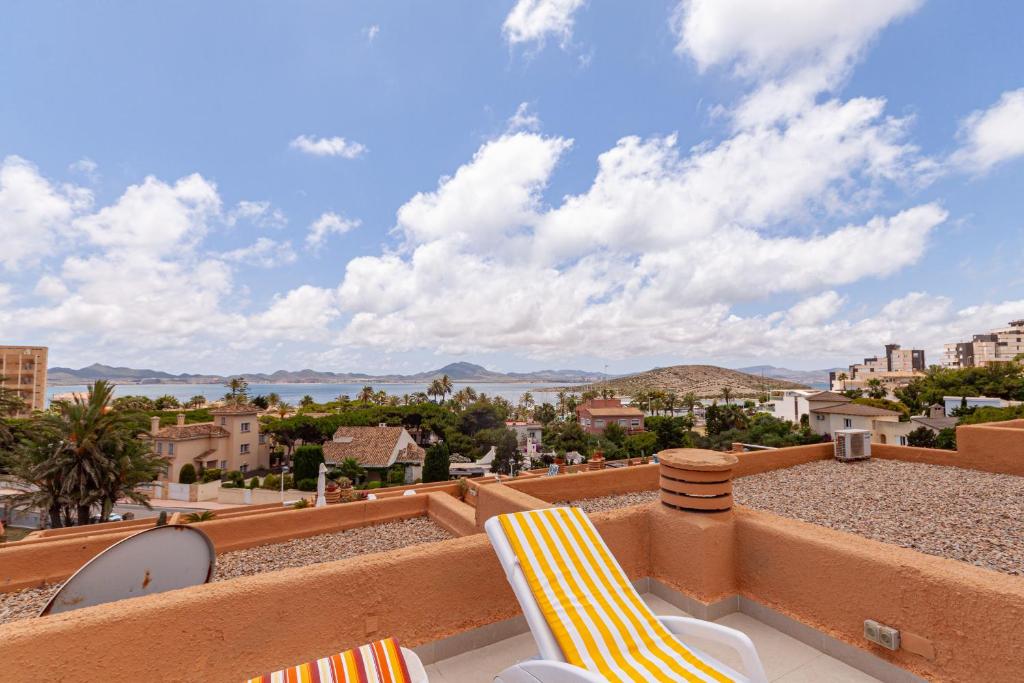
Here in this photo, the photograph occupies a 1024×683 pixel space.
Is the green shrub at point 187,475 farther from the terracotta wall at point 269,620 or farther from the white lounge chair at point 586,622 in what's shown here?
the white lounge chair at point 586,622

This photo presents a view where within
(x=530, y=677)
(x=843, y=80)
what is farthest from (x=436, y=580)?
(x=843, y=80)

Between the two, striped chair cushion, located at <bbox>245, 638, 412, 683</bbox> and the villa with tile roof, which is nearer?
striped chair cushion, located at <bbox>245, 638, 412, 683</bbox>

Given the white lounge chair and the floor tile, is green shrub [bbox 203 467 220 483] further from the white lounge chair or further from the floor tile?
the floor tile

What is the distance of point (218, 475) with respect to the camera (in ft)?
111

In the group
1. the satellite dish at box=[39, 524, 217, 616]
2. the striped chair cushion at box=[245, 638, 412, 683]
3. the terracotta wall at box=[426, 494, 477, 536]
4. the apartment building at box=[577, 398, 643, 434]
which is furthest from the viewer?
the apartment building at box=[577, 398, 643, 434]

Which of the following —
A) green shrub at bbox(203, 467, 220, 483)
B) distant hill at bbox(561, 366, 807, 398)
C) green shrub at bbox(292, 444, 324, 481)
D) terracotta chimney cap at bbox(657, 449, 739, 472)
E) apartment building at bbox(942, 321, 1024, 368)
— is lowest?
green shrub at bbox(203, 467, 220, 483)

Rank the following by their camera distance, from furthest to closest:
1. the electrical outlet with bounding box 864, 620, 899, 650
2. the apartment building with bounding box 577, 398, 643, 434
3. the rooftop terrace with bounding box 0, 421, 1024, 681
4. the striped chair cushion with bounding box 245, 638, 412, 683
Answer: the apartment building with bounding box 577, 398, 643, 434 < the electrical outlet with bounding box 864, 620, 899, 650 < the rooftop terrace with bounding box 0, 421, 1024, 681 < the striped chair cushion with bounding box 245, 638, 412, 683

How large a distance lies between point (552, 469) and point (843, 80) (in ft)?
48.8

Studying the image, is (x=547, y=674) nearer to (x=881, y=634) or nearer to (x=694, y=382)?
(x=881, y=634)

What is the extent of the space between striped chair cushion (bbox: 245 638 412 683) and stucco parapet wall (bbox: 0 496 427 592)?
18.8ft

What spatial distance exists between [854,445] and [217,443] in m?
41.8

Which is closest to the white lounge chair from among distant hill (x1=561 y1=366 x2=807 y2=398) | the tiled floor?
the tiled floor

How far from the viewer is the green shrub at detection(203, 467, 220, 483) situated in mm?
32778

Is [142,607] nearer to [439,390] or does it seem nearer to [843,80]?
[843,80]
